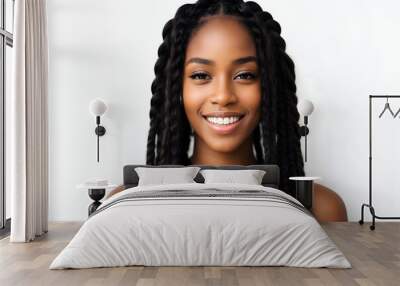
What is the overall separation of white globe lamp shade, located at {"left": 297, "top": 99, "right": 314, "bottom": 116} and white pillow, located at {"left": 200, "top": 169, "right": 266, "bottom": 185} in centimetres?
89

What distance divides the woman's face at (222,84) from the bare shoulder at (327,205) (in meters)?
1.04

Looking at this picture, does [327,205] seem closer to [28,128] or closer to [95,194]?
[95,194]

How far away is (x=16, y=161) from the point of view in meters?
5.34

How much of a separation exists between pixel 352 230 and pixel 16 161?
136 inches

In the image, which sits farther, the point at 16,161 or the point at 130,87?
the point at 130,87

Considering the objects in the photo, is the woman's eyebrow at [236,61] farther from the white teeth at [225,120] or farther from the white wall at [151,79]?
the white teeth at [225,120]

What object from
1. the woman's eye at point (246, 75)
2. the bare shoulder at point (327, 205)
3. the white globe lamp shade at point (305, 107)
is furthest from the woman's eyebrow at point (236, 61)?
the bare shoulder at point (327, 205)

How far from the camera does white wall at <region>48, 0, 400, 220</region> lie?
21.3ft

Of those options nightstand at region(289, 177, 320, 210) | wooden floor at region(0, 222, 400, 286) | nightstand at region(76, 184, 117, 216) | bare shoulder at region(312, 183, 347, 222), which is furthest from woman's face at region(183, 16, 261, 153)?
wooden floor at region(0, 222, 400, 286)

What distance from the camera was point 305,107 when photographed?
6277 millimetres

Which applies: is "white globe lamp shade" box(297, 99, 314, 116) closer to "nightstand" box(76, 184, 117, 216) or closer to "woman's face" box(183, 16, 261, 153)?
"woman's face" box(183, 16, 261, 153)

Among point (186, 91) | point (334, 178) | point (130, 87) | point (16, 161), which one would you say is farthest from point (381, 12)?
point (16, 161)

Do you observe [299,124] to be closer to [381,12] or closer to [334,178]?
[334,178]

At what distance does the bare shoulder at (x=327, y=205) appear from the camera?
21.0 feet
